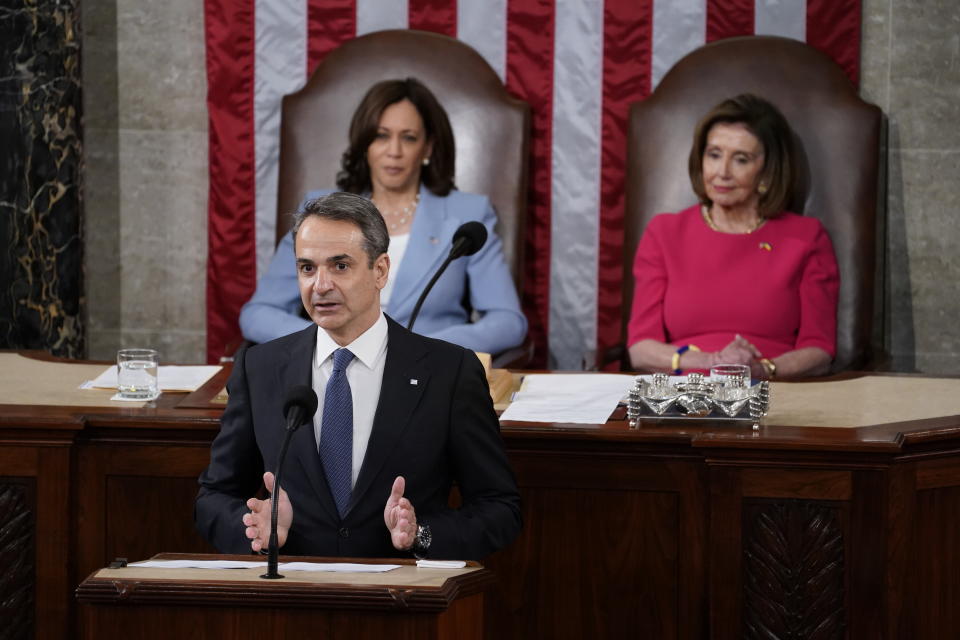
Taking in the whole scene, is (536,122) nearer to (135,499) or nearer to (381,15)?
(381,15)

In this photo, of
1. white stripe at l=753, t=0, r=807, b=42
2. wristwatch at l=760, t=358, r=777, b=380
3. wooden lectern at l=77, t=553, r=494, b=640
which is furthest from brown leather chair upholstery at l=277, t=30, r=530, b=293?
wooden lectern at l=77, t=553, r=494, b=640

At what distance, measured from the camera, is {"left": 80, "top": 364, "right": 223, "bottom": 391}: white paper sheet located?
347 centimetres

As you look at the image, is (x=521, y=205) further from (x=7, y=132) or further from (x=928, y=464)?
(x=928, y=464)

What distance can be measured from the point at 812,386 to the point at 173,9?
2766mm

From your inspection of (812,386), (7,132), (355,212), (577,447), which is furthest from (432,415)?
(7,132)

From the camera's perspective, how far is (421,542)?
2.40 meters

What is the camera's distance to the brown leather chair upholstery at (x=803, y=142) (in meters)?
4.50

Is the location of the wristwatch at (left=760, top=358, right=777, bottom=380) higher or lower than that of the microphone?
lower

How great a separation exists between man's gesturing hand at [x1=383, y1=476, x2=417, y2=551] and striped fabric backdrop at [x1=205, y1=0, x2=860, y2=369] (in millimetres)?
2721

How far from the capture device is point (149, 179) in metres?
5.16

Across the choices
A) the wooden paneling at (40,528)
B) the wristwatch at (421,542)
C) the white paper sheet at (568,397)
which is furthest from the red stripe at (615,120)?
the wristwatch at (421,542)

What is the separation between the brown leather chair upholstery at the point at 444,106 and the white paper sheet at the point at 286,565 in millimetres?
2516

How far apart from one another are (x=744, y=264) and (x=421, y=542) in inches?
88.8

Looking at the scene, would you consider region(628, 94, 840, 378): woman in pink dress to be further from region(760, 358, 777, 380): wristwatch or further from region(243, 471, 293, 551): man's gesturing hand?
region(243, 471, 293, 551): man's gesturing hand
